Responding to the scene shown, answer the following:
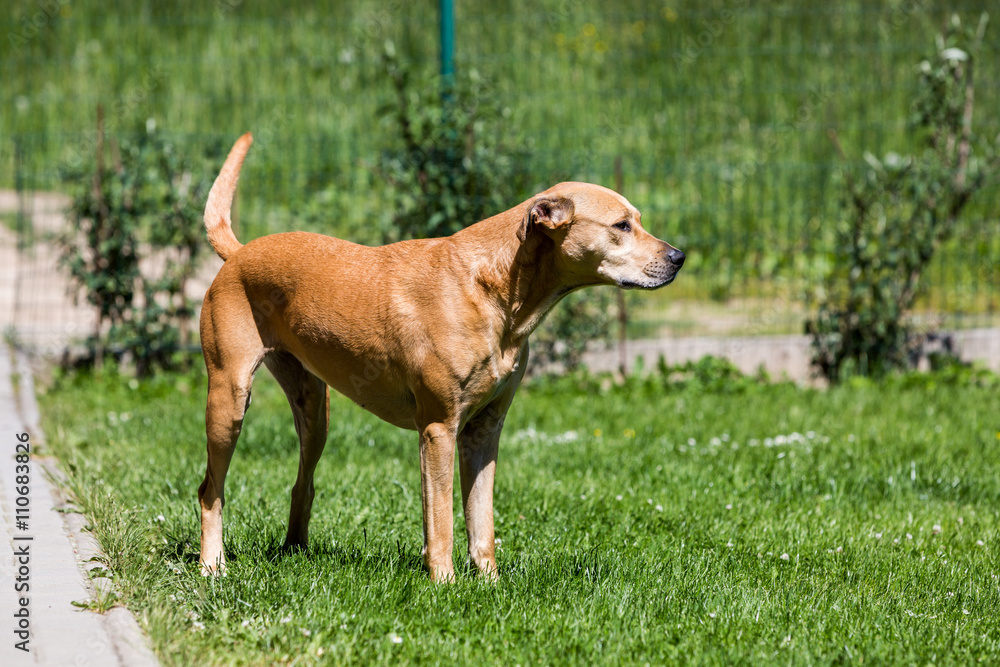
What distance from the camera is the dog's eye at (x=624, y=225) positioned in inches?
145

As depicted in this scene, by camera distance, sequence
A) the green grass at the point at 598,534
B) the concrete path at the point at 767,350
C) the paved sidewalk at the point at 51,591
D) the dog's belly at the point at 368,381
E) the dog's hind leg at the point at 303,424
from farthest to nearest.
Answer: the concrete path at the point at 767,350
the dog's hind leg at the point at 303,424
the dog's belly at the point at 368,381
the green grass at the point at 598,534
the paved sidewalk at the point at 51,591

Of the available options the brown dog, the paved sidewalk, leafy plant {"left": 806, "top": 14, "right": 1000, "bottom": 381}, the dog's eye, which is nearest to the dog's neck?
the brown dog

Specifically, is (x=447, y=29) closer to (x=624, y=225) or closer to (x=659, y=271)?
(x=624, y=225)

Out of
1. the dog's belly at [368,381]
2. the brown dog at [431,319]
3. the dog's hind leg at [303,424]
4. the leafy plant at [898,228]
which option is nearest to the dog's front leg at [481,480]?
the brown dog at [431,319]

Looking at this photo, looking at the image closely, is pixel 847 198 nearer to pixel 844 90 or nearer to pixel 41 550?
pixel 844 90

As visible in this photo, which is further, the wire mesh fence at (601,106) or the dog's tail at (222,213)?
the wire mesh fence at (601,106)

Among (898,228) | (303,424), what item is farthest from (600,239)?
(898,228)

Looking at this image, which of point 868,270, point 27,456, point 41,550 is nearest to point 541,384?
point 868,270

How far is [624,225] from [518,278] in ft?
1.36

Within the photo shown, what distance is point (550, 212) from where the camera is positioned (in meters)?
3.64

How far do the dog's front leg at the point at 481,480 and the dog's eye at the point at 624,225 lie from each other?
2.61 feet

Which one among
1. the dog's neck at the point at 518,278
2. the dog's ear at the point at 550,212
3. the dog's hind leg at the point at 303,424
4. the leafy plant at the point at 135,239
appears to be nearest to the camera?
the dog's ear at the point at 550,212

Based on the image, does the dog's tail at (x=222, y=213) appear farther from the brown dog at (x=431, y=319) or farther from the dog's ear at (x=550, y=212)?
the dog's ear at (x=550, y=212)

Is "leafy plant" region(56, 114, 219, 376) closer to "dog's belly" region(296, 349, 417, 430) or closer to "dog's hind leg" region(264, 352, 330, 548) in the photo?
"dog's hind leg" region(264, 352, 330, 548)
